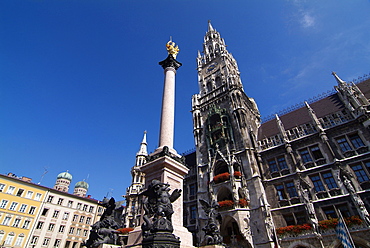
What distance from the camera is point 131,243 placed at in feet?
28.8

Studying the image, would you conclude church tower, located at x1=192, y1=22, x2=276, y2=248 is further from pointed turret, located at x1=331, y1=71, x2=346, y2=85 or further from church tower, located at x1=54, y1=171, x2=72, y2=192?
church tower, located at x1=54, y1=171, x2=72, y2=192

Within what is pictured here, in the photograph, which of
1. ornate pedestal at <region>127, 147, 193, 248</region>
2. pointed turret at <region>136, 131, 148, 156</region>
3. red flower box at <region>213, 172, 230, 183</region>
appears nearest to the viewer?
ornate pedestal at <region>127, 147, 193, 248</region>

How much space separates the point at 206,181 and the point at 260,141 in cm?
943

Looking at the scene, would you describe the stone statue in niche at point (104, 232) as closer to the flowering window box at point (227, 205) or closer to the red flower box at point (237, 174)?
the flowering window box at point (227, 205)

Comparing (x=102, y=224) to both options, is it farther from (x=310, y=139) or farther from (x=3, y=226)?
(x=3, y=226)

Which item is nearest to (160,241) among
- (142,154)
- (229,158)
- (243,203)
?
(243,203)

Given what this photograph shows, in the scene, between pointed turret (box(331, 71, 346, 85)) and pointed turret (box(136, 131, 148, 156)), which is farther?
pointed turret (box(136, 131, 148, 156))

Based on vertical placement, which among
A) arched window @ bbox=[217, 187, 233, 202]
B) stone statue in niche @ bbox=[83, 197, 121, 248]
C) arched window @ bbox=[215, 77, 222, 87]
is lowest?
stone statue in niche @ bbox=[83, 197, 121, 248]

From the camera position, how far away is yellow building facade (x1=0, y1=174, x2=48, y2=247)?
100 ft

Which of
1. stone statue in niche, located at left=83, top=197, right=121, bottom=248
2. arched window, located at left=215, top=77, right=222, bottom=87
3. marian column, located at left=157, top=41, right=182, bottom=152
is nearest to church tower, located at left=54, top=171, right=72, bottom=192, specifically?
arched window, located at left=215, top=77, right=222, bottom=87

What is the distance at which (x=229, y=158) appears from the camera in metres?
26.0

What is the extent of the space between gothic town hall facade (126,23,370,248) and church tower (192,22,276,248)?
11 centimetres

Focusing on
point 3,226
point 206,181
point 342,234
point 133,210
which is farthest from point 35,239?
point 342,234

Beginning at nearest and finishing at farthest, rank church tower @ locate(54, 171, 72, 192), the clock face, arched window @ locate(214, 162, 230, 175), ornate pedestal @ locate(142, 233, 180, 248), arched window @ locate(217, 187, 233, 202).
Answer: ornate pedestal @ locate(142, 233, 180, 248) → arched window @ locate(217, 187, 233, 202) → arched window @ locate(214, 162, 230, 175) → the clock face → church tower @ locate(54, 171, 72, 192)
